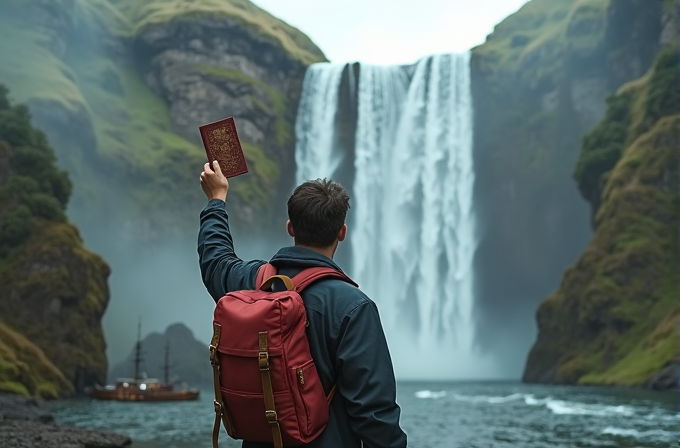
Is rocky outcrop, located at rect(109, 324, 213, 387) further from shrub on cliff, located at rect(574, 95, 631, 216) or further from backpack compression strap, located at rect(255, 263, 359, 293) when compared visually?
backpack compression strap, located at rect(255, 263, 359, 293)

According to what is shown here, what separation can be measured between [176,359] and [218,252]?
95769mm

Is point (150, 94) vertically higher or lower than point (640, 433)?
higher

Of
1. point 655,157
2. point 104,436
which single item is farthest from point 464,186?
point 104,436

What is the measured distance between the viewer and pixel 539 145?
357ft

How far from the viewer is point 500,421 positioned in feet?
121

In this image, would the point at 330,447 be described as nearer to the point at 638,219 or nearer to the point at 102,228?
the point at 638,219

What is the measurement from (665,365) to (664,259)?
16.2m

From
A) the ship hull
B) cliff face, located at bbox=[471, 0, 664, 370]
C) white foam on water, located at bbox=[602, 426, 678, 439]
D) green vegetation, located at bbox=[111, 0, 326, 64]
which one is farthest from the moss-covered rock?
green vegetation, located at bbox=[111, 0, 326, 64]

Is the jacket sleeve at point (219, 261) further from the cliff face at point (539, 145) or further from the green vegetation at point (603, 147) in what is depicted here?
the cliff face at point (539, 145)

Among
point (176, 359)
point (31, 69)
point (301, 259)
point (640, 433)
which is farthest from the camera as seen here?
point (31, 69)

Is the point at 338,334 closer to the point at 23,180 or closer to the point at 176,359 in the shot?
the point at 23,180

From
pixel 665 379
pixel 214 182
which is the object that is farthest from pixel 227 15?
pixel 214 182

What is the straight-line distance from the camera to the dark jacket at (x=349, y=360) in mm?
3938

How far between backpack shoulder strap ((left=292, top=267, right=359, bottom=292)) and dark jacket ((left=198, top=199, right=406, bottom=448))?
0.13 feet
